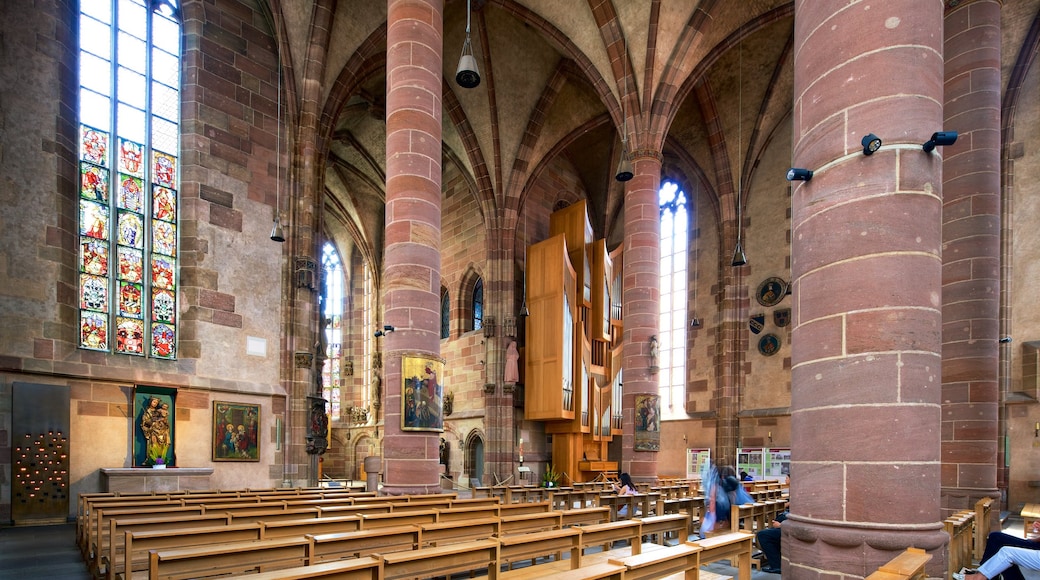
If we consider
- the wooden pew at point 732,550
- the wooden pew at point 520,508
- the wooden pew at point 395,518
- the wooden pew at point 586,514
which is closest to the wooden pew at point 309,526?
the wooden pew at point 395,518

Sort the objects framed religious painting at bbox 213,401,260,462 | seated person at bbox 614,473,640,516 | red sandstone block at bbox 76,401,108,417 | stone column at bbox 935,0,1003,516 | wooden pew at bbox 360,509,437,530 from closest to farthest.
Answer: wooden pew at bbox 360,509,437,530 < stone column at bbox 935,0,1003,516 < seated person at bbox 614,473,640,516 < red sandstone block at bbox 76,401,108,417 < framed religious painting at bbox 213,401,260,462

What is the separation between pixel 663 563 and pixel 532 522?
7.76 feet

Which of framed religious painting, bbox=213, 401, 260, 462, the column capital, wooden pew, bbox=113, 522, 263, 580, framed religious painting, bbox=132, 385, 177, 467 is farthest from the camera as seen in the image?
the column capital

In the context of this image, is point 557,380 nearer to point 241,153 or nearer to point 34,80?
point 241,153

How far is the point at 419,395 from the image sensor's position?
8992 millimetres

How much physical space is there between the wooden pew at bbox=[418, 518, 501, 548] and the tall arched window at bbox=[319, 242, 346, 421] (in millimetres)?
25492

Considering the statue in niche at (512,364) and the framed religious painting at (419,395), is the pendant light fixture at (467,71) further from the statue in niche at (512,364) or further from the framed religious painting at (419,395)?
the statue in niche at (512,364)

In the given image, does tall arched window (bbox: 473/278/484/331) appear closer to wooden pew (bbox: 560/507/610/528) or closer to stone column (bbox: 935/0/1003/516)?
wooden pew (bbox: 560/507/610/528)

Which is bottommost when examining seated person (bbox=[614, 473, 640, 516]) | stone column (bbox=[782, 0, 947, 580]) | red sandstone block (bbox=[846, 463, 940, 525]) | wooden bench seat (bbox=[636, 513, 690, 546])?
seated person (bbox=[614, 473, 640, 516])

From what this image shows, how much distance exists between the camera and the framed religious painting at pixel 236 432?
13578mm

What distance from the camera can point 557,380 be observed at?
18953 millimetres

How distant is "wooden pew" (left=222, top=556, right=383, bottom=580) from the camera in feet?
Answer: 9.80

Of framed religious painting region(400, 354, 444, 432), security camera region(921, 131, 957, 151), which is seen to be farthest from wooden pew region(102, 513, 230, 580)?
security camera region(921, 131, 957, 151)

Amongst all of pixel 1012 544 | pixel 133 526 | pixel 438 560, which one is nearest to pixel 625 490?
pixel 1012 544
